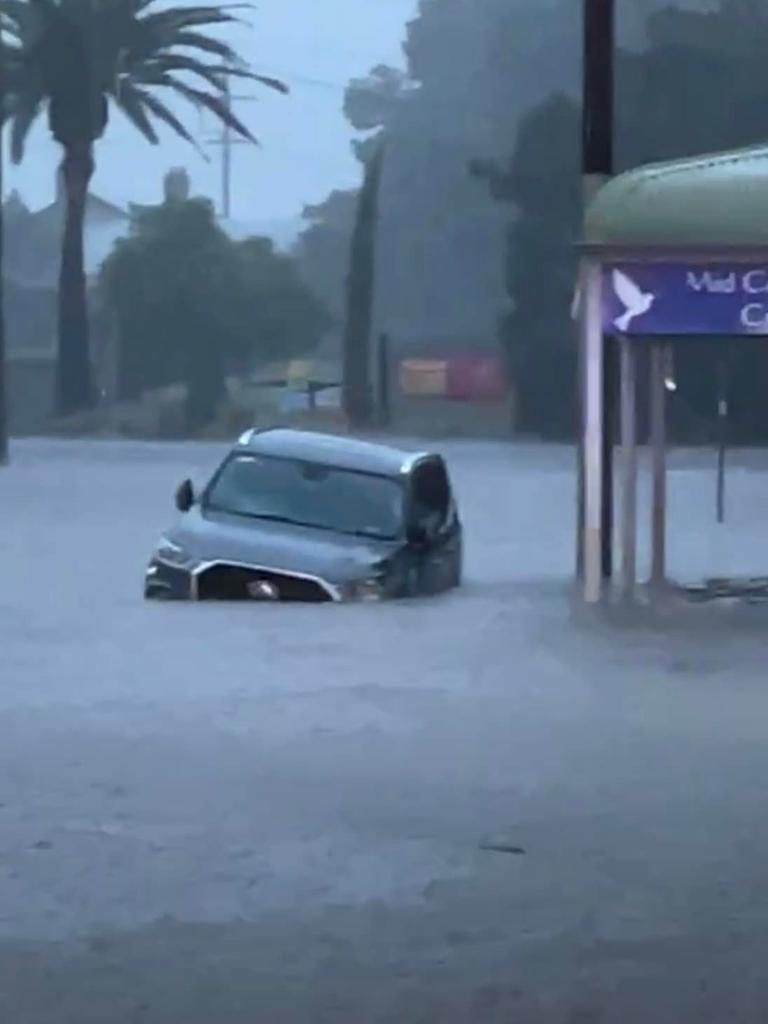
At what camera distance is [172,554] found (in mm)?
24328

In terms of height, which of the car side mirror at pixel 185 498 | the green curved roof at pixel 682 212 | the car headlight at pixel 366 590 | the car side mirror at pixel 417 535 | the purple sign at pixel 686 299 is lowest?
the car headlight at pixel 366 590

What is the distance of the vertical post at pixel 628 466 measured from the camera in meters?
24.5

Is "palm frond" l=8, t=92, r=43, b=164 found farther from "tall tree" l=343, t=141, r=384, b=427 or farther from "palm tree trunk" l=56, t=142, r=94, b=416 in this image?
"tall tree" l=343, t=141, r=384, b=427

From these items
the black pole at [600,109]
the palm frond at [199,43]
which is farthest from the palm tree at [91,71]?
the black pole at [600,109]

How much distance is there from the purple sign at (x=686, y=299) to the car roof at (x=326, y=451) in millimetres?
2348

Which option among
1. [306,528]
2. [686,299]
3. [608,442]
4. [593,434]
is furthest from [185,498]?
[686,299]

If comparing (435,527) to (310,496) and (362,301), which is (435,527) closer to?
(310,496)

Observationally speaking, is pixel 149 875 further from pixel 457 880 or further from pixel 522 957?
pixel 522 957

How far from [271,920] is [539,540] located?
2808 centimetres

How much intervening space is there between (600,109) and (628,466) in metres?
3.31

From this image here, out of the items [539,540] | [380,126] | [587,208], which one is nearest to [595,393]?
[587,208]

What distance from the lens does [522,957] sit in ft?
31.1

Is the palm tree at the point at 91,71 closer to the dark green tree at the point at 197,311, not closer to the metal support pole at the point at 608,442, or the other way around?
the dark green tree at the point at 197,311

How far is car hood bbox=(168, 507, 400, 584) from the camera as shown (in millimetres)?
23844
